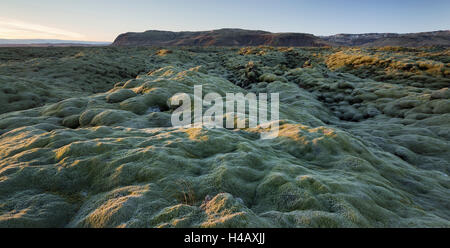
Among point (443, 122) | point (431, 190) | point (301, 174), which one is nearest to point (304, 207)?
point (301, 174)

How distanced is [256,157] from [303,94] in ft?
74.3

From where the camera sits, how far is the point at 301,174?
840 centimetres

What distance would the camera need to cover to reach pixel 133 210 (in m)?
6.12

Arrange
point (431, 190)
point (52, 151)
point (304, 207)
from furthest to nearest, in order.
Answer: point (431, 190)
point (52, 151)
point (304, 207)

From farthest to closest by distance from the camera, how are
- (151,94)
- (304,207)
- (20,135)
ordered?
1. (151,94)
2. (20,135)
3. (304,207)

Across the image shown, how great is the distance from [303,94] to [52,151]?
26.8m

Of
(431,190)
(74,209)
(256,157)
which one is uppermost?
(256,157)

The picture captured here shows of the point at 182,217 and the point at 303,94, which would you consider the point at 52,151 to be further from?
the point at 303,94

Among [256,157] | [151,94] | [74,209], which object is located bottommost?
[74,209]
